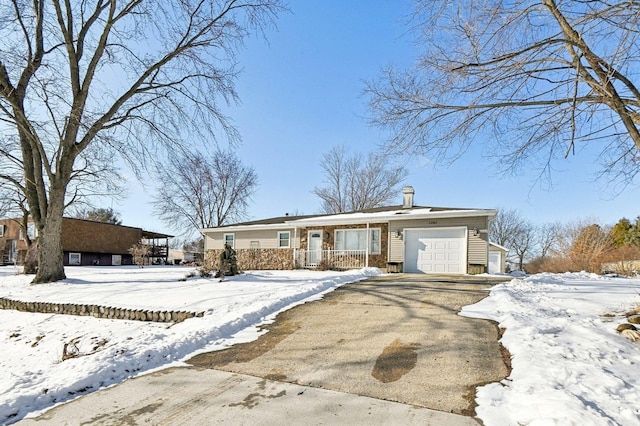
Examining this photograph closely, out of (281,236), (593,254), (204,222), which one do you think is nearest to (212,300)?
(281,236)

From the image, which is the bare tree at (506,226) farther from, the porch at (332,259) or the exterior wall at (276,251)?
the porch at (332,259)

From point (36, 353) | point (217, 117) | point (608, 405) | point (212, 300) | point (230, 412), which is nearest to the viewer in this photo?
point (608, 405)

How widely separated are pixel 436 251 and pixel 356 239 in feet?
11.4

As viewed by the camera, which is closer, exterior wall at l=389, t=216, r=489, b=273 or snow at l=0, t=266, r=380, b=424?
snow at l=0, t=266, r=380, b=424

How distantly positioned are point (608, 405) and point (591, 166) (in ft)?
16.2

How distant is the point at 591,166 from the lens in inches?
231

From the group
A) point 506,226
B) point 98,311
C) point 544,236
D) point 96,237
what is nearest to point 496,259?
point 506,226

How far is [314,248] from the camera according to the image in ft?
51.2

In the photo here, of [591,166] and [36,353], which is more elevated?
[591,166]

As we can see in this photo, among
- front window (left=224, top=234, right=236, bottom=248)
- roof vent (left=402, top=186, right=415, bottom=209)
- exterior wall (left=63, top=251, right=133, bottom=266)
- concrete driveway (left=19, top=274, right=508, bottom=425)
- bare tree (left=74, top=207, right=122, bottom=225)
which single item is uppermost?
roof vent (left=402, top=186, right=415, bottom=209)

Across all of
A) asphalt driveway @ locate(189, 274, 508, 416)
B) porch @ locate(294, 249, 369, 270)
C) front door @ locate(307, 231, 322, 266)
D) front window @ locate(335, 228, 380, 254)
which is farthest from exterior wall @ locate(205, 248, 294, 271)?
asphalt driveway @ locate(189, 274, 508, 416)

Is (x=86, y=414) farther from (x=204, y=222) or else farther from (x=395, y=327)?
(x=204, y=222)

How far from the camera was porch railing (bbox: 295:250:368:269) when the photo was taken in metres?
14.1

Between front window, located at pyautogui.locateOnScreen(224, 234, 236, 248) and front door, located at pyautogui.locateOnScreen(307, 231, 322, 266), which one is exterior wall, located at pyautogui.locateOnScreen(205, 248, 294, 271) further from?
front window, located at pyautogui.locateOnScreen(224, 234, 236, 248)
